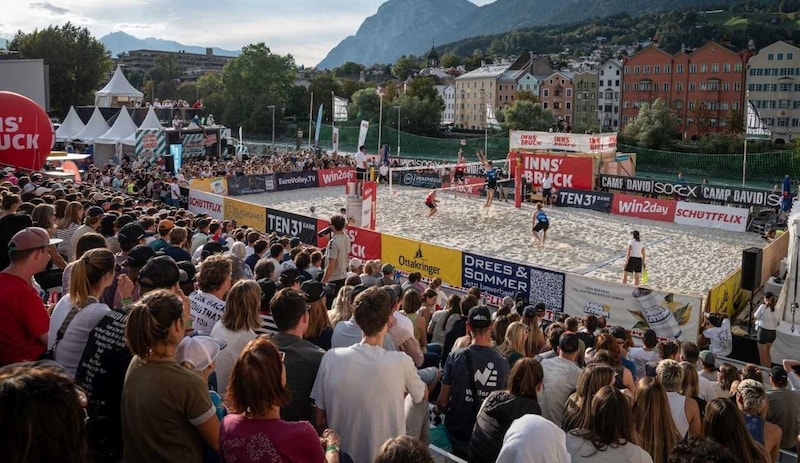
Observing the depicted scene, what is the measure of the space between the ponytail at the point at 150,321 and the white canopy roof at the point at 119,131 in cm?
3243

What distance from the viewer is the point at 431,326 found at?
737 centimetres

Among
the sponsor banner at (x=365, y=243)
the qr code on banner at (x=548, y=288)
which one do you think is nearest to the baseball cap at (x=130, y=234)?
the qr code on banner at (x=548, y=288)

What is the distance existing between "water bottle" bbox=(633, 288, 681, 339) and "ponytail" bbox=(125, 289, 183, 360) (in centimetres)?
947

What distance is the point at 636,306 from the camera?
11180 mm

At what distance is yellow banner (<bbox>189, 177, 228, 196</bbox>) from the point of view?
87.0ft

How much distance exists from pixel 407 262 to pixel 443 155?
38668 mm

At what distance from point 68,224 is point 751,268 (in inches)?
458

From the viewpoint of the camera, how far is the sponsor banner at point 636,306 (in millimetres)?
10789

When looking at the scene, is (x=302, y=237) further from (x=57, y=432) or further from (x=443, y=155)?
(x=443, y=155)

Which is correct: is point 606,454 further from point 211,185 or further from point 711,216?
point 211,185

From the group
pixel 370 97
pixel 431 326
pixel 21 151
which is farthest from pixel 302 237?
pixel 370 97

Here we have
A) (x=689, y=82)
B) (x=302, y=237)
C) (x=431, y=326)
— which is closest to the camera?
(x=431, y=326)

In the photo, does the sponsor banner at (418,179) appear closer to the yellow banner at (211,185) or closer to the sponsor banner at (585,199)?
the sponsor banner at (585,199)

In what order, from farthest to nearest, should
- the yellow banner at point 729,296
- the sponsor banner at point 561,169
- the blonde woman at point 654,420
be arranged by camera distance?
the sponsor banner at point 561,169 → the yellow banner at point 729,296 → the blonde woman at point 654,420
